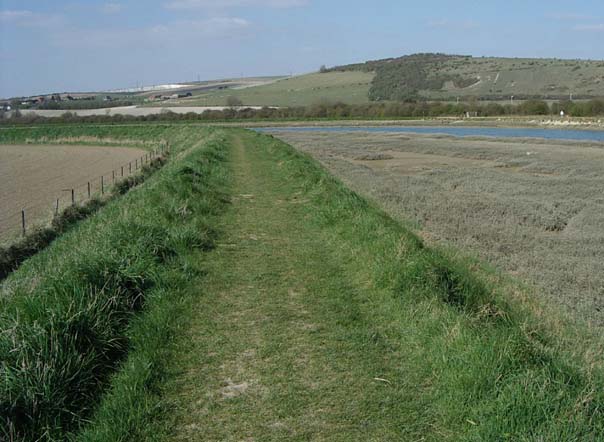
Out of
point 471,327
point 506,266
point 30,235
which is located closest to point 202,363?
point 471,327

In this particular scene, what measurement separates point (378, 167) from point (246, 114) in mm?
69356

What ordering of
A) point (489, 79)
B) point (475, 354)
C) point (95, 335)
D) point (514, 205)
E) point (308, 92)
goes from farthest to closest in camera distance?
point (308, 92), point (489, 79), point (514, 205), point (95, 335), point (475, 354)

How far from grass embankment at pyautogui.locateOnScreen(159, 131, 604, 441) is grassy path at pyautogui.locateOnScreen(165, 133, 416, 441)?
1 centimetres

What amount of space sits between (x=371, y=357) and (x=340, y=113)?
318 ft

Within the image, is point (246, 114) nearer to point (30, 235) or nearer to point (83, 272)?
point (30, 235)

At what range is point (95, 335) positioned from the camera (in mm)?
5348

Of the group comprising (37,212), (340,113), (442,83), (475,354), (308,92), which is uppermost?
(442,83)

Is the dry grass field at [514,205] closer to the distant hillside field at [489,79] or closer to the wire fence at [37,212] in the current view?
the wire fence at [37,212]

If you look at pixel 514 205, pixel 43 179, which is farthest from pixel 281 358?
pixel 43 179

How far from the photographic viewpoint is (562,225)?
48.8ft

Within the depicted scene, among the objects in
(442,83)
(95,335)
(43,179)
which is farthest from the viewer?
(442,83)

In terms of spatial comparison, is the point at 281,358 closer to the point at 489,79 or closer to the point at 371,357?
the point at 371,357

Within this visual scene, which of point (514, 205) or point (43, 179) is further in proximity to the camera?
point (43, 179)

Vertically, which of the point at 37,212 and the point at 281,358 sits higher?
the point at 281,358
